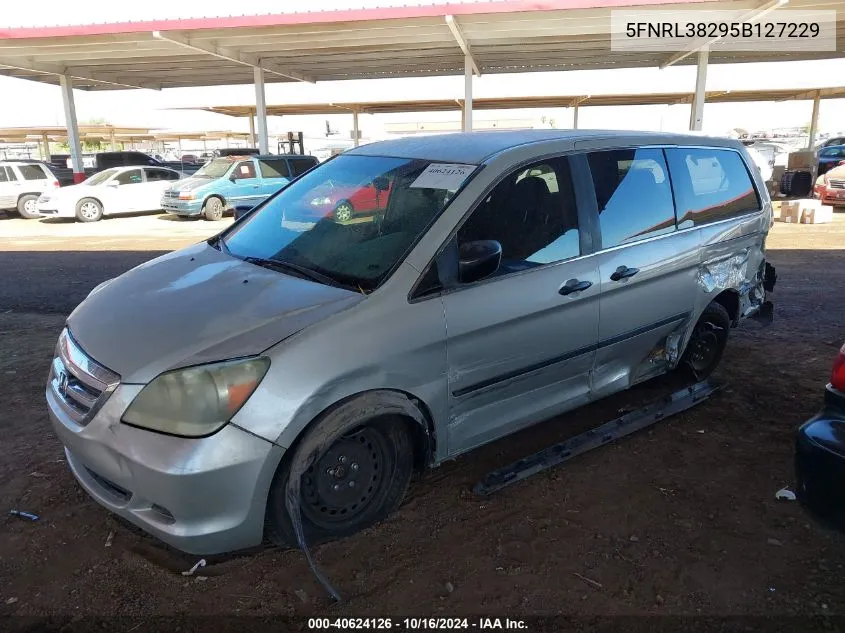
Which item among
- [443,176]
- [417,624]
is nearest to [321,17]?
[443,176]

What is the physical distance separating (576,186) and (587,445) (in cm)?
150

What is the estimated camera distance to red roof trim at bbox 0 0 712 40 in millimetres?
12844

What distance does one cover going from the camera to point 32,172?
1745cm

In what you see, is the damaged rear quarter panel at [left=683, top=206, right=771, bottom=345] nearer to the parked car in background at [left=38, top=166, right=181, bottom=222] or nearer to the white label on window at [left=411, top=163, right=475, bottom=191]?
the white label on window at [left=411, top=163, right=475, bottom=191]

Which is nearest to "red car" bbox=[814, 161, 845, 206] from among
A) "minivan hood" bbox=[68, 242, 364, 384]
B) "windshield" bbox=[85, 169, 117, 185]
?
"minivan hood" bbox=[68, 242, 364, 384]

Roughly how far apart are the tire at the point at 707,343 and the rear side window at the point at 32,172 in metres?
18.5

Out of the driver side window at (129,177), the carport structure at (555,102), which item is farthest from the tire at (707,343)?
the carport structure at (555,102)

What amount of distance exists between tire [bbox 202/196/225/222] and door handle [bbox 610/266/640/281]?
46.5ft

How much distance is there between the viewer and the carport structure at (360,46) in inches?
533

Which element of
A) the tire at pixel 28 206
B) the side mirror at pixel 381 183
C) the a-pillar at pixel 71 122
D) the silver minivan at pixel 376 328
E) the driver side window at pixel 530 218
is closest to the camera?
the silver minivan at pixel 376 328

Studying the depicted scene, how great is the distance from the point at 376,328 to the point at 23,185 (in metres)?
18.4

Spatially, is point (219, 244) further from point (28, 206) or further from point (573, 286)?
point (28, 206)

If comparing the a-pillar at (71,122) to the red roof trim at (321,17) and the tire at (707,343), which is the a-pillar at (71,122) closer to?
the red roof trim at (321,17)

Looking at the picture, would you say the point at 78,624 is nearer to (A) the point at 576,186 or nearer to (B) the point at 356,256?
Result: (B) the point at 356,256
